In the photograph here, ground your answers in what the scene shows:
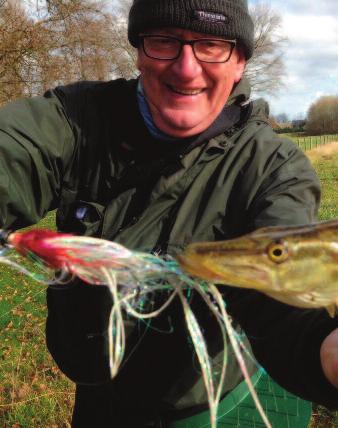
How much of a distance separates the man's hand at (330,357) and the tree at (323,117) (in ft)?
218

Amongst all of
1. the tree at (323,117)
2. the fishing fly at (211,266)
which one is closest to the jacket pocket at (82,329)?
the fishing fly at (211,266)

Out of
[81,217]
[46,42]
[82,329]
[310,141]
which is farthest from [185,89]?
[310,141]

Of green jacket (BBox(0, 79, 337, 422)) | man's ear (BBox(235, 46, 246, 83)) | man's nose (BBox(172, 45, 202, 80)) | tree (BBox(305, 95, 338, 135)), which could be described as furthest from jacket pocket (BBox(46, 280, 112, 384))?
tree (BBox(305, 95, 338, 135))

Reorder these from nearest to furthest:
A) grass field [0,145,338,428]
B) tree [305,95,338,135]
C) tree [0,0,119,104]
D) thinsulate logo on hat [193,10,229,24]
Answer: thinsulate logo on hat [193,10,229,24] < grass field [0,145,338,428] < tree [0,0,119,104] < tree [305,95,338,135]

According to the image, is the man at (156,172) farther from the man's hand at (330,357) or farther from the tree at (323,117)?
the tree at (323,117)

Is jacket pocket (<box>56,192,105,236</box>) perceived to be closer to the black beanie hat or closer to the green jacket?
the green jacket

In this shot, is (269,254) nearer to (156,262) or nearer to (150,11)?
(156,262)

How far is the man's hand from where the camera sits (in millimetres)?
1684

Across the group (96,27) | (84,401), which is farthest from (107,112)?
(96,27)

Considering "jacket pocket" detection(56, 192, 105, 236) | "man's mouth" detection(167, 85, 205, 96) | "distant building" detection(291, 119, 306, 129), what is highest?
"man's mouth" detection(167, 85, 205, 96)

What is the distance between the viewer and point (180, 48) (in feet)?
8.02

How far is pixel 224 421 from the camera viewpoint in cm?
286

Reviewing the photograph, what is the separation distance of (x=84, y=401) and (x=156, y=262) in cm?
168

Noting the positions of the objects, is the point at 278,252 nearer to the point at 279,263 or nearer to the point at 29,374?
the point at 279,263
